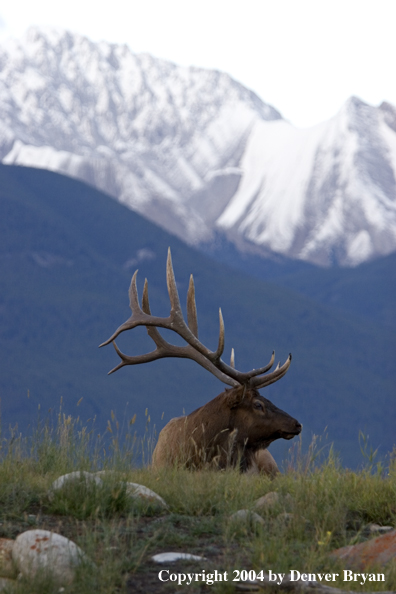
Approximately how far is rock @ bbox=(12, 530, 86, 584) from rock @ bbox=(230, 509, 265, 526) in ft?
3.19

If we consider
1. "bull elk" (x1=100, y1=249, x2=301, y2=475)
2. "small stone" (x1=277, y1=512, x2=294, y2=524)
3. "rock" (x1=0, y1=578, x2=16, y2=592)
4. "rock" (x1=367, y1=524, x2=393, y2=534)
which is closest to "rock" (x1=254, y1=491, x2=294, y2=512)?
"small stone" (x1=277, y1=512, x2=294, y2=524)

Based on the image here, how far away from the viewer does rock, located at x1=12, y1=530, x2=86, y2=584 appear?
147 inches

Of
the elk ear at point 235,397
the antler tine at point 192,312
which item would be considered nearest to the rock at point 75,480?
the elk ear at point 235,397

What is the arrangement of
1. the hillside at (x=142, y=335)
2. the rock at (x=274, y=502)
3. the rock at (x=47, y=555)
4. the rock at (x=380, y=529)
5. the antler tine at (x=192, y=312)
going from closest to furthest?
the rock at (x=47, y=555) < the rock at (x=380, y=529) < the rock at (x=274, y=502) < the antler tine at (x=192, y=312) < the hillside at (x=142, y=335)

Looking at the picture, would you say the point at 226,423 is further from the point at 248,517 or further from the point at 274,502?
the point at 248,517

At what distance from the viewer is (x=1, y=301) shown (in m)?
160

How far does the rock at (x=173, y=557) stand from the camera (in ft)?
13.3

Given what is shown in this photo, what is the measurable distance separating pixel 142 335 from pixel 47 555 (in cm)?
14514

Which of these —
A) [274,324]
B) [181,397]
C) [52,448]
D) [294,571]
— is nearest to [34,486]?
[52,448]

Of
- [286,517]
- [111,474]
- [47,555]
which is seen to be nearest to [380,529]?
[286,517]

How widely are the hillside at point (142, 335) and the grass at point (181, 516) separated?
110971 mm

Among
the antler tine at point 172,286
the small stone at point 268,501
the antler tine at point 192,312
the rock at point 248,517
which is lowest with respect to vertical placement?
the small stone at point 268,501

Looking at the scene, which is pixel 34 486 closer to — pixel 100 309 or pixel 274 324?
pixel 100 309

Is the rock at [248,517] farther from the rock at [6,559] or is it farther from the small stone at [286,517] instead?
the rock at [6,559]
